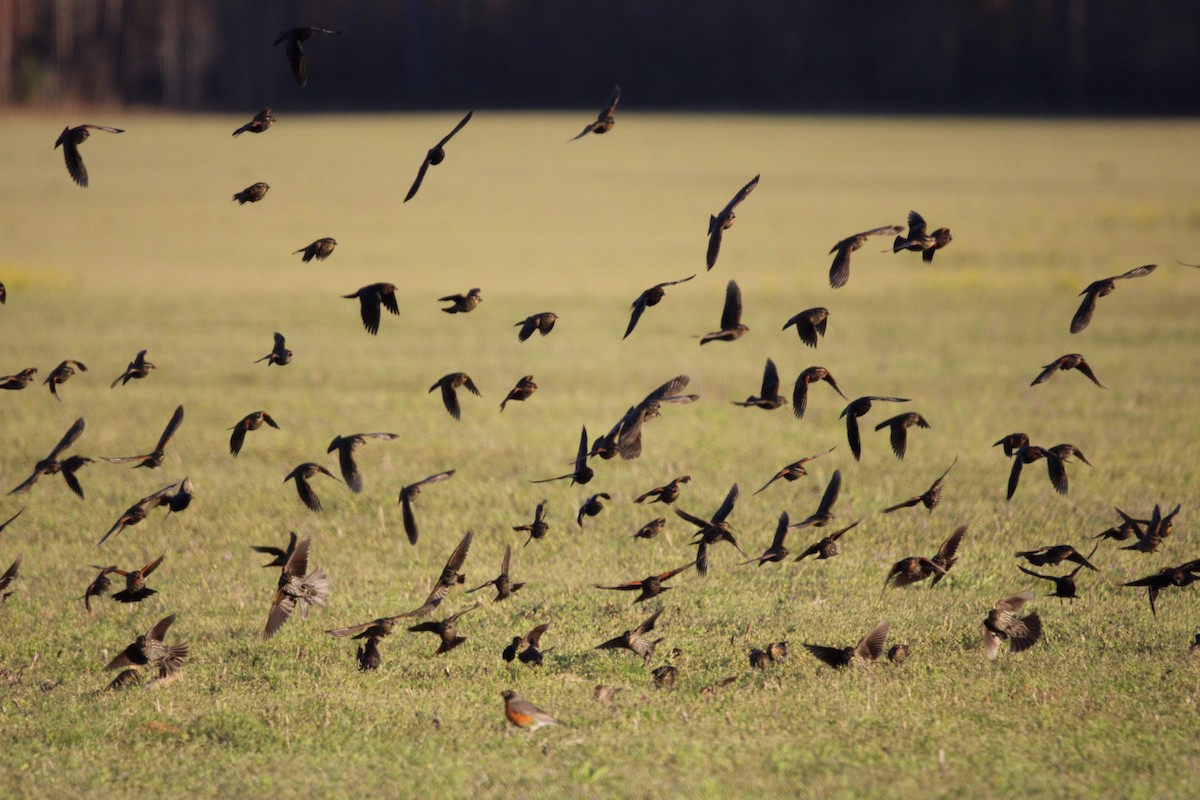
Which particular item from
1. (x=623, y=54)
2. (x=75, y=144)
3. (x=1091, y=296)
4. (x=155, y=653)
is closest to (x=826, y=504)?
(x=1091, y=296)

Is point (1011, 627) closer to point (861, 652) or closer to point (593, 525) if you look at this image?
point (861, 652)

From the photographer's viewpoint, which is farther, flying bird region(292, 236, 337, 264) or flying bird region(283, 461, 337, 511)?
flying bird region(292, 236, 337, 264)

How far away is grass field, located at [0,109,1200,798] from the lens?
5070 mm

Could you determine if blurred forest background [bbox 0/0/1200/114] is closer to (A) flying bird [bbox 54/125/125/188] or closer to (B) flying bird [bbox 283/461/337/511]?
(A) flying bird [bbox 54/125/125/188]

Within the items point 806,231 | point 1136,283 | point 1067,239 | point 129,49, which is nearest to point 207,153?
point 129,49

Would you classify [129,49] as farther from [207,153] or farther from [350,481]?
[350,481]

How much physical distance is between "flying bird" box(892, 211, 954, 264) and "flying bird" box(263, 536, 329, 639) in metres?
2.76

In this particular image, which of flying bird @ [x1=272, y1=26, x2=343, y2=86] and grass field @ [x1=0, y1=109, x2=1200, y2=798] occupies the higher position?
flying bird @ [x1=272, y1=26, x2=343, y2=86]

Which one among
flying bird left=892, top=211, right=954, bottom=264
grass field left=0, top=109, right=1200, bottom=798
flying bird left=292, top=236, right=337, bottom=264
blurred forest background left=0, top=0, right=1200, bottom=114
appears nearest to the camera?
grass field left=0, top=109, right=1200, bottom=798

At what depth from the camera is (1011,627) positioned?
5887 millimetres

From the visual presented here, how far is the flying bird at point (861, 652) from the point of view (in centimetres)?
576

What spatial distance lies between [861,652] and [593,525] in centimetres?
267

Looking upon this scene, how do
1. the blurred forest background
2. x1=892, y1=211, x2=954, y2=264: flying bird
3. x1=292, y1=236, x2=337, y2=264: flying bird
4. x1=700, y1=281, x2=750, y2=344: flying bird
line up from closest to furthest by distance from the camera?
x1=700, y1=281, x2=750, y2=344: flying bird, x1=892, y1=211, x2=954, y2=264: flying bird, x1=292, y1=236, x2=337, y2=264: flying bird, the blurred forest background

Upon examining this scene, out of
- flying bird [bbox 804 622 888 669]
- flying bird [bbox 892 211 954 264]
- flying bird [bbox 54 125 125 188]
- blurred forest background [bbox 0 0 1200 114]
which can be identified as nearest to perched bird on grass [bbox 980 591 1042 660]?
flying bird [bbox 804 622 888 669]
